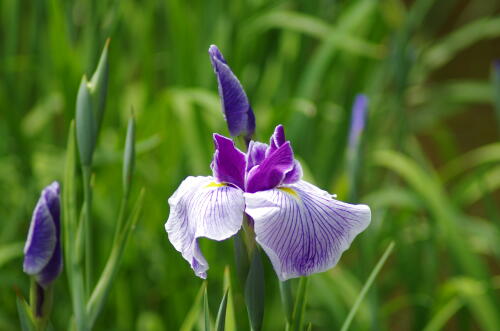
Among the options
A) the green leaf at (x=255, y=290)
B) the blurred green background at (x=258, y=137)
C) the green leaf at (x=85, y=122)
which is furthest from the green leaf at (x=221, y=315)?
the blurred green background at (x=258, y=137)

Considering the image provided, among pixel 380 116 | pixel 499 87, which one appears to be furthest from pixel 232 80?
pixel 380 116

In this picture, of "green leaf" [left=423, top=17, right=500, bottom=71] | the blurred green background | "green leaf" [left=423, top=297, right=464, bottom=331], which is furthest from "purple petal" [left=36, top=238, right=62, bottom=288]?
"green leaf" [left=423, top=17, right=500, bottom=71]

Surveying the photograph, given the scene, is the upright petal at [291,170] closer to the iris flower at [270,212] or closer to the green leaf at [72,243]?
the iris flower at [270,212]

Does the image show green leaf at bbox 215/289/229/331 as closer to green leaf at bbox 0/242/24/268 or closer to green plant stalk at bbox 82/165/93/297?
green plant stalk at bbox 82/165/93/297

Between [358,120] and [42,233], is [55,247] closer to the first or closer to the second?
[42,233]

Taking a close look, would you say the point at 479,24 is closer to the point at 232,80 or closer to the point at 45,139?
the point at 45,139
